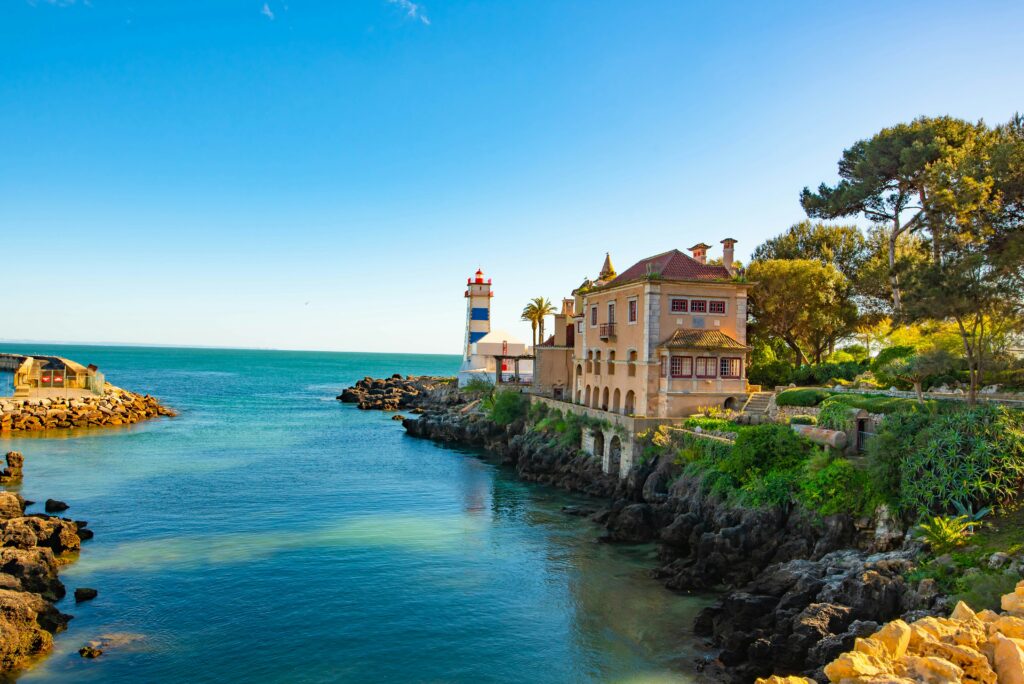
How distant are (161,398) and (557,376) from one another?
206 feet

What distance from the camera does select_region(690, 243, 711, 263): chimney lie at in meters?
39.8

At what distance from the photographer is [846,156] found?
46812 millimetres

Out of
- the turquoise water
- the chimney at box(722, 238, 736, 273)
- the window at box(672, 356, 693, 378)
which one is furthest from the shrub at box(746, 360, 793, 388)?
the turquoise water

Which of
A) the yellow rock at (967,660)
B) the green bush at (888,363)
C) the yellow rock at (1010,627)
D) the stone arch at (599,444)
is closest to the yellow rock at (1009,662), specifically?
the yellow rock at (967,660)

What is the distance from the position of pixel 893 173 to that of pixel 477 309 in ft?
156

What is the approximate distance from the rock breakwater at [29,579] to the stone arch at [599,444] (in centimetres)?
2590

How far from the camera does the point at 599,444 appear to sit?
39719 millimetres

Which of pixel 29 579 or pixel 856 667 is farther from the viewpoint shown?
pixel 29 579

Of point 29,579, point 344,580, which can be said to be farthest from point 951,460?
point 29,579

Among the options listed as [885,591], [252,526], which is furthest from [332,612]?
[885,591]

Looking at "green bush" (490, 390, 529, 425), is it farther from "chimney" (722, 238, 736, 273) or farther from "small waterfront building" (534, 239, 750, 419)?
"chimney" (722, 238, 736, 273)

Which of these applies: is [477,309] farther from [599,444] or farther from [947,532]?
[947,532]

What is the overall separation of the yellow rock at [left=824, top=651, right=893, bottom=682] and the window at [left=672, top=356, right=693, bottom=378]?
86.2 feet

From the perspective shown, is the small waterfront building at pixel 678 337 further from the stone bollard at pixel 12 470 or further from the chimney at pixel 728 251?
the stone bollard at pixel 12 470
